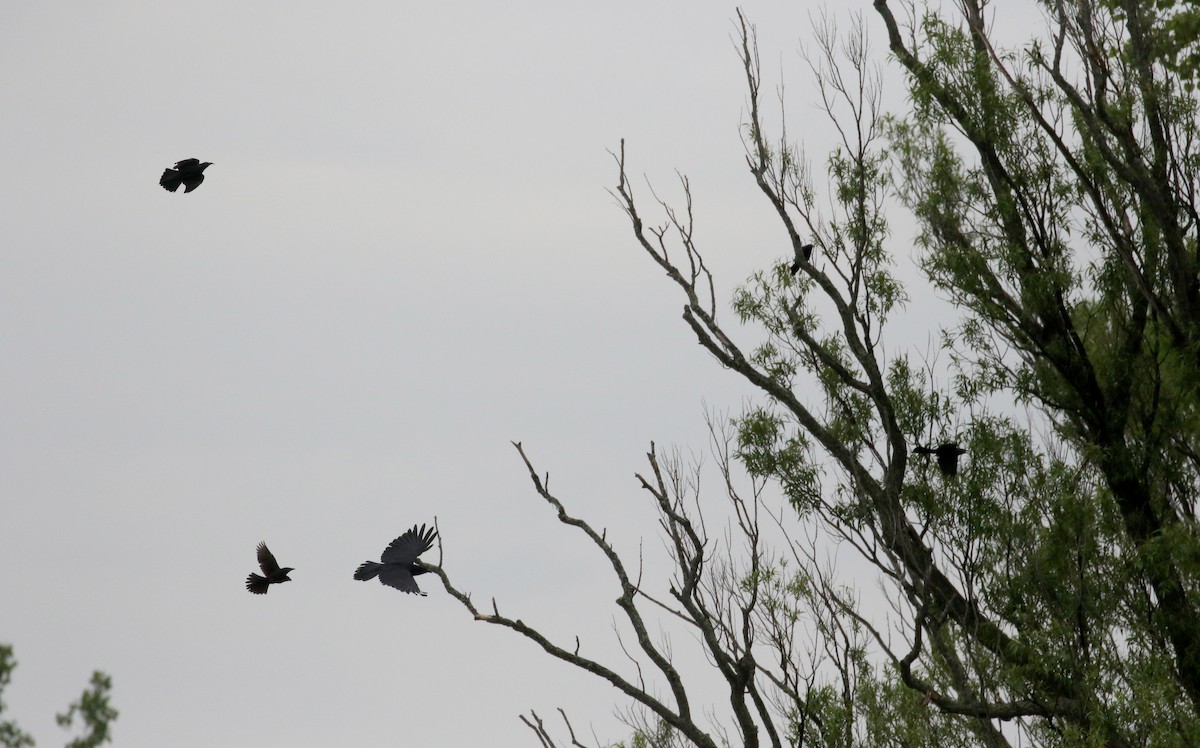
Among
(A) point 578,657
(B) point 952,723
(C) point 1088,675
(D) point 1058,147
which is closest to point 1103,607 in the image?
(C) point 1088,675

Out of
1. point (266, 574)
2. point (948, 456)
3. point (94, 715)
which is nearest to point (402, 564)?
point (266, 574)

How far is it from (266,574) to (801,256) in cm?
499

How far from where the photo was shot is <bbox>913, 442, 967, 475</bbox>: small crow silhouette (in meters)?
9.30

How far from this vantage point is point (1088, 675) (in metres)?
8.27

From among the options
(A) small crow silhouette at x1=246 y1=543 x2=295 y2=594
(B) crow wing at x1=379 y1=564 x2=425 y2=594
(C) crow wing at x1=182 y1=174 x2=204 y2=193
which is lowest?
(B) crow wing at x1=379 y1=564 x2=425 y2=594

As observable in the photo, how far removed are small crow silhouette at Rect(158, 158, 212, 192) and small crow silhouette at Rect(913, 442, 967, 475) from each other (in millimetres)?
5300

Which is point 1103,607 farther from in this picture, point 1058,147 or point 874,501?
point 1058,147

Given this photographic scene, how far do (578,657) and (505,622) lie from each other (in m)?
0.45

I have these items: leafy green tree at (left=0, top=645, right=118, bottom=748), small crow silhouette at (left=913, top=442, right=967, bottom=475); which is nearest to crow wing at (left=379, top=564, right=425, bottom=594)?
small crow silhouette at (left=913, top=442, right=967, bottom=475)

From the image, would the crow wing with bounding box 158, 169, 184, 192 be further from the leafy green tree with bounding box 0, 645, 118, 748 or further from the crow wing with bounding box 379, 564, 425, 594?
the leafy green tree with bounding box 0, 645, 118, 748

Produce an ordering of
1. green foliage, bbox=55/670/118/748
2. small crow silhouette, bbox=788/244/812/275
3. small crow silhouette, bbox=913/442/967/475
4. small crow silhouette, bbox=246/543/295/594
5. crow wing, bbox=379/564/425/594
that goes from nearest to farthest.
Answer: crow wing, bbox=379/564/425/594
small crow silhouette, bbox=246/543/295/594
small crow silhouette, bbox=913/442/967/475
small crow silhouette, bbox=788/244/812/275
green foliage, bbox=55/670/118/748

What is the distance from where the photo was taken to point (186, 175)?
299 inches

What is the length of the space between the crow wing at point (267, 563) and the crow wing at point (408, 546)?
0.78 meters

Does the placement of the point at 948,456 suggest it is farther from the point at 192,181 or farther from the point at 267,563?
the point at 192,181
